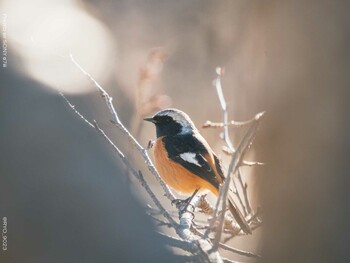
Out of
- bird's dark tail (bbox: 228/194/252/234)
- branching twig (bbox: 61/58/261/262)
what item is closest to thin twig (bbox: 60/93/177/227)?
branching twig (bbox: 61/58/261/262)

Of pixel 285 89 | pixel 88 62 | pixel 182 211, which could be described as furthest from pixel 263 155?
pixel 88 62

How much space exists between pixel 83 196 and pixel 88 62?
0.89ft

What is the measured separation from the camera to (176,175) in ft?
4.01

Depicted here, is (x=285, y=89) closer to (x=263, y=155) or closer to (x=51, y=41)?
(x=263, y=155)

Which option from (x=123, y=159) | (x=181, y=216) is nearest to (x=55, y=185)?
(x=123, y=159)

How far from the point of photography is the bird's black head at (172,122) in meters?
1.19

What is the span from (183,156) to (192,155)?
0.11 feet

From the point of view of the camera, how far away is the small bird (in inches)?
46.1

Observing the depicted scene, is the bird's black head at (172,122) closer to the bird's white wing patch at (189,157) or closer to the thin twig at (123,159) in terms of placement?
the bird's white wing patch at (189,157)

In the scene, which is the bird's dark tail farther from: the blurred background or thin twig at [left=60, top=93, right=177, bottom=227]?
thin twig at [left=60, top=93, right=177, bottom=227]

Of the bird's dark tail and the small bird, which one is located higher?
the small bird

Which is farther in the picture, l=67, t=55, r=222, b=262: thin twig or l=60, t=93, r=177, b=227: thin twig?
l=60, t=93, r=177, b=227: thin twig

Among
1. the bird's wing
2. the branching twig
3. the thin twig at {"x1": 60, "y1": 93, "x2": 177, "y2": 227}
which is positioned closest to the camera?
the branching twig

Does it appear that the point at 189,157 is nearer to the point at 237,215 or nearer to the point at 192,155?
the point at 192,155
